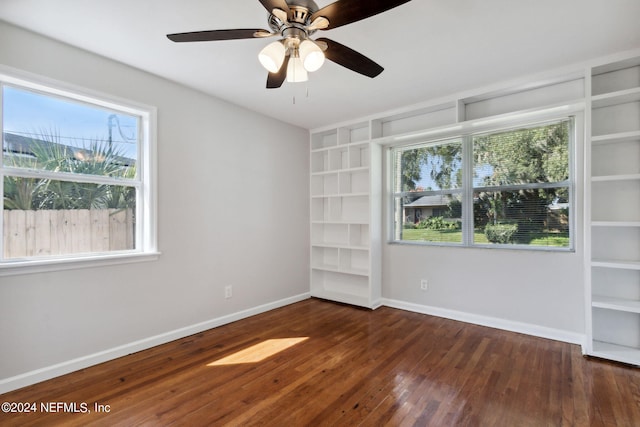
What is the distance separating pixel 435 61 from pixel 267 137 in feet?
7.18

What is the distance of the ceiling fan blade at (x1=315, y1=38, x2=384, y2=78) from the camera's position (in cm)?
179

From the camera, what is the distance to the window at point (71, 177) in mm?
2252

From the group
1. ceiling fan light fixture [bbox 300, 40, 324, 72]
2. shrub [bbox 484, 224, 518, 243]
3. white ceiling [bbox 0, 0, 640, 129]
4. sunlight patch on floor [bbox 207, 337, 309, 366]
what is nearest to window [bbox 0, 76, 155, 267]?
white ceiling [bbox 0, 0, 640, 129]

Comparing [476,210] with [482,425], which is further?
[476,210]

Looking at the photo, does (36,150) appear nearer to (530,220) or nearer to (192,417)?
(192,417)

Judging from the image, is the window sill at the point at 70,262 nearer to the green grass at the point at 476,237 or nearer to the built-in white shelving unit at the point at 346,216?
the built-in white shelving unit at the point at 346,216

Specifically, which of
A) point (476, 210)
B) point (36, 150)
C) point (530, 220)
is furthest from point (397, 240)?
point (36, 150)

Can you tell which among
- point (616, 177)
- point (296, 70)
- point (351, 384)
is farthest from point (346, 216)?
point (616, 177)

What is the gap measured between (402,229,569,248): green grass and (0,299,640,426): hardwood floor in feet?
3.10

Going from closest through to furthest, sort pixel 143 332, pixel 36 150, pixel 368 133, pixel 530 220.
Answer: pixel 36 150, pixel 143 332, pixel 530 220, pixel 368 133

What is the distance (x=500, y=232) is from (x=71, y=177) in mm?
4086

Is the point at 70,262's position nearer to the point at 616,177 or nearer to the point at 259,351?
the point at 259,351

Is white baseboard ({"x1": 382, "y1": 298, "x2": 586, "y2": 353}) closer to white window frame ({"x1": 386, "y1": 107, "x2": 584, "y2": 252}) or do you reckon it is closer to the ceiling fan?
white window frame ({"x1": 386, "y1": 107, "x2": 584, "y2": 252})

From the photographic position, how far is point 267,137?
4008mm
